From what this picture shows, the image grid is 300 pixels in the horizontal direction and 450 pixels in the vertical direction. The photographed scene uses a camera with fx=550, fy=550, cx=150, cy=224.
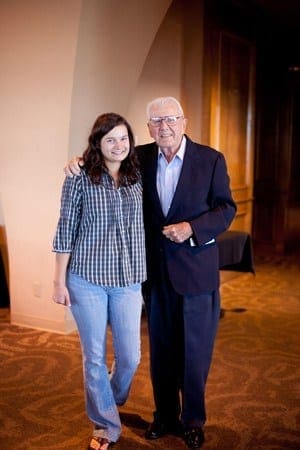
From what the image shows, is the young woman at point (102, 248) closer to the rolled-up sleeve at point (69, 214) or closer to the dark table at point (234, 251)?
the rolled-up sleeve at point (69, 214)

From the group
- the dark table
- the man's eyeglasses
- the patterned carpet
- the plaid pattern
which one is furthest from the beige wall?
the plaid pattern

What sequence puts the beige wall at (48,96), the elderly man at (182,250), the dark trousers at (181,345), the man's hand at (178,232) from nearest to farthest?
the man's hand at (178,232), the elderly man at (182,250), the dark trousers at (181,345), the beige wall at (48,96)

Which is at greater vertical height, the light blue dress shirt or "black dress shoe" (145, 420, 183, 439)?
the light blue dress shirt

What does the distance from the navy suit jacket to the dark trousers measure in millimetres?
73

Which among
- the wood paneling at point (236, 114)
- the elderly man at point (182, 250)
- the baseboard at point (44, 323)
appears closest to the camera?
the elderly man at point (182, 250)

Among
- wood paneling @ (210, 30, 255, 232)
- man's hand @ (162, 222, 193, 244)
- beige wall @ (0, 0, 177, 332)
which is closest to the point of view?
man's hand @ (162, 222, 193, 244)

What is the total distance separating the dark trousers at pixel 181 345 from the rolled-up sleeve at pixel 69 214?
0.45 metres

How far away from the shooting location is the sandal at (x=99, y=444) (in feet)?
8.07

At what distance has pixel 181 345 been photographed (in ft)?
8.27

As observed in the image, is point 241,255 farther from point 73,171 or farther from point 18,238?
point 73,171

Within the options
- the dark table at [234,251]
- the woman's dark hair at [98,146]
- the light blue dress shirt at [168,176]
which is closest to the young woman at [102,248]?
the woman's dark hair at [98,146]

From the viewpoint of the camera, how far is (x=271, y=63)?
23.4 ft

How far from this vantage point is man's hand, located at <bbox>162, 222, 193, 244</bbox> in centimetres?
222

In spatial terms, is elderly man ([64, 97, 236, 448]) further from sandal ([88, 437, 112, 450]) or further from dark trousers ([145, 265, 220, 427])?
sandal ([88, 437, 112, 450])
